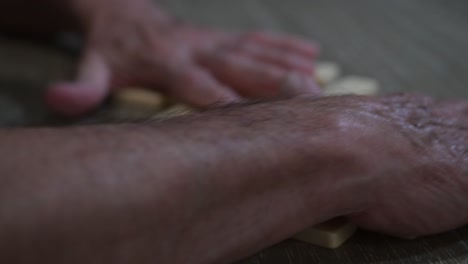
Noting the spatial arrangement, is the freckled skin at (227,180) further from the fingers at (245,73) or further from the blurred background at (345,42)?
the blurred background at (345,42)

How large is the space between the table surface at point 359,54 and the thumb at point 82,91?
0.05 metres

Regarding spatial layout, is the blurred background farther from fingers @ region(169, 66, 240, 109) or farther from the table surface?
fingers @ region(169, 66, 240, 109)

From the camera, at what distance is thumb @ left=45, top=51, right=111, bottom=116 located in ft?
3.95

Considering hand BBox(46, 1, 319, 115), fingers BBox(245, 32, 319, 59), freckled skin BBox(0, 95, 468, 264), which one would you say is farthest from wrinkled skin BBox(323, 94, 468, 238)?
fingers BBox(245, 32, 319, 59)

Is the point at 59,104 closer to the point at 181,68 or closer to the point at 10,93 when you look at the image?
the point at 10,93

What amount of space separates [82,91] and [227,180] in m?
0.74

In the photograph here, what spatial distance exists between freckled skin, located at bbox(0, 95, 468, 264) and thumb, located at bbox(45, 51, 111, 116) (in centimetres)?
62

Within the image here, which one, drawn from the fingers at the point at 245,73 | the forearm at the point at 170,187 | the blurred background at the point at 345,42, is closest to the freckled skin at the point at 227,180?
the forearm at the point at 170,187

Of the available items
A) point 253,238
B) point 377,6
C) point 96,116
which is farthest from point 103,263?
point 377,6

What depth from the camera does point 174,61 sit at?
1.31 meters

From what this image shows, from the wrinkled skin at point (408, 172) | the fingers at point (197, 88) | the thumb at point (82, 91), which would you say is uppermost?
the thumb at point (82, 91)

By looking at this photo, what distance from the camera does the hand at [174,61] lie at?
1.22 meters

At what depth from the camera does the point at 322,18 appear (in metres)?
1.76

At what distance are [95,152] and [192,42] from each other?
870 millimetres
